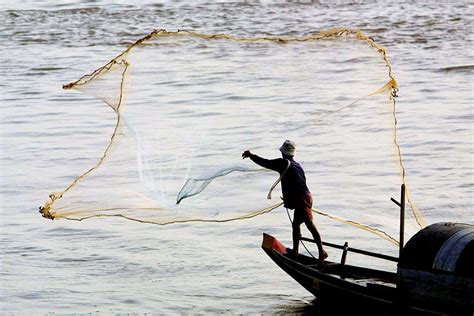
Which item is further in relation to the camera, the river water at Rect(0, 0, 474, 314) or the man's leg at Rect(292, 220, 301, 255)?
the river water at Rect(0, 0, 474, 314)

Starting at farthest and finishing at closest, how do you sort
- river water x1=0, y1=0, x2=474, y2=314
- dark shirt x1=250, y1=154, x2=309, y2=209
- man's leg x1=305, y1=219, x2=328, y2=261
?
river water x1=0, y1=0, x2=474, y2=314, man's leg x1=305, y1=219, x2=328, y2=261, dark shirt x1=250, y1=154, x2=309, y2=209

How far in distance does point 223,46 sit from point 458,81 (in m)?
7.83

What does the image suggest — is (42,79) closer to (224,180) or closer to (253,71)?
(253,71)

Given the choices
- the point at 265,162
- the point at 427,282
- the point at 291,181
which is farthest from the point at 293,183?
the point at 427,282

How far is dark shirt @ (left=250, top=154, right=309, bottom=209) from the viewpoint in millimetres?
12422

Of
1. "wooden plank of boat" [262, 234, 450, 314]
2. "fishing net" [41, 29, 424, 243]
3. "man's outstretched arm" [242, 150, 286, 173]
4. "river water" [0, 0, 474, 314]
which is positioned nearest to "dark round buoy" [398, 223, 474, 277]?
"wooden plank of boat" [262, 234, 450, 314]

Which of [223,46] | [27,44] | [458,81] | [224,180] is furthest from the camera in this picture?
[27,44]

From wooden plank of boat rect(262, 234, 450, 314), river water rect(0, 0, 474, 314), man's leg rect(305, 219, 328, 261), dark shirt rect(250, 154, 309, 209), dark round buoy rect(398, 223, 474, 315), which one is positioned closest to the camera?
dark round buoy rect(398, 223, 474, 315)

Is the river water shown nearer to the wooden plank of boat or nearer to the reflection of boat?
the wooden plank of boat

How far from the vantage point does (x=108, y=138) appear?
22641mm

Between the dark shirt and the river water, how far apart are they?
1.40 m

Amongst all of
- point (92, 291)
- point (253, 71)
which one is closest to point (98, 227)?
point (92, 291)

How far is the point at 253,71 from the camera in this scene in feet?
95.6

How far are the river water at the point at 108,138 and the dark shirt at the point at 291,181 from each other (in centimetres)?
140
